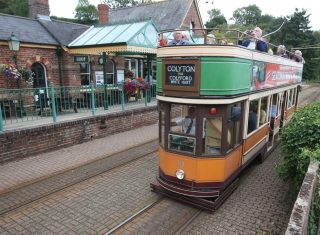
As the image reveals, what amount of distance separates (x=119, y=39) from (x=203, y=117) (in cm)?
765

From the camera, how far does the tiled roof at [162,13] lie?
79.2 feet

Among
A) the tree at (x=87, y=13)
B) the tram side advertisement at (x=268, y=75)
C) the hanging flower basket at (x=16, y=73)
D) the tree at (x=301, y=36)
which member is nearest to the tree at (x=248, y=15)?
the tree at (x=301, y=36)

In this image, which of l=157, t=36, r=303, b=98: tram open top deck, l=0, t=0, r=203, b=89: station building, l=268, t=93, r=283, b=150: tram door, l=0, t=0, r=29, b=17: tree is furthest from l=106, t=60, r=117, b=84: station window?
l=0, t=0, r=29, b=17: tree

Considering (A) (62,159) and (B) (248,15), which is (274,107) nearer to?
(A) (62,159)

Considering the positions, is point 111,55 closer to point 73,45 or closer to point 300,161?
point 73,45

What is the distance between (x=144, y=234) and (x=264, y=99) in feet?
16.4

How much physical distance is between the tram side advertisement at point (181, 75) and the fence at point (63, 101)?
5.30 metres

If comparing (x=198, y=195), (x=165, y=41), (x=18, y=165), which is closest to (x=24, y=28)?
(x=18, y=165)

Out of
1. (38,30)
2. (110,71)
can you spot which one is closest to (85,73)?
(110,71)

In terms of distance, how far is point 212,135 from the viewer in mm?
5258

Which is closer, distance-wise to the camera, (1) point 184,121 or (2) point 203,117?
(2) point 203,117

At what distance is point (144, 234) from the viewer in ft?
15.3

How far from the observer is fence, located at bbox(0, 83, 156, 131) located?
30.5 ft

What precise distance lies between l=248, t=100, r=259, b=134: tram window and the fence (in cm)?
622
